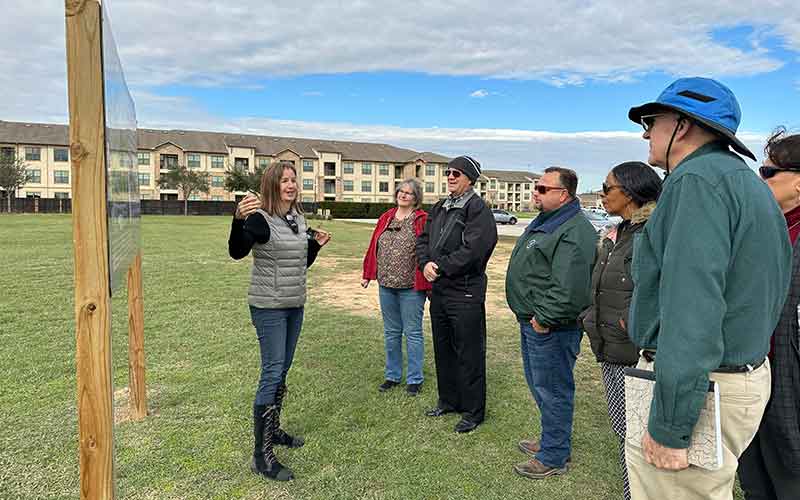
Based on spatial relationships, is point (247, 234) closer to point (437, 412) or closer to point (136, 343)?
point (136, 343)

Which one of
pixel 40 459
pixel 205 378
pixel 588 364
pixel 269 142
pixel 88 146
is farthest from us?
pixel 269 142

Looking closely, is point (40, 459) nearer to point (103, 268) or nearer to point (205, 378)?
point (205, 378)

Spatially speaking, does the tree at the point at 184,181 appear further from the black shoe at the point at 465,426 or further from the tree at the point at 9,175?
the black shoe at the point at 465,426

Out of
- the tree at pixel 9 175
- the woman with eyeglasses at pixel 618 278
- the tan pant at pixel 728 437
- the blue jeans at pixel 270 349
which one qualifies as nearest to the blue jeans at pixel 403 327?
the blue jeans at pixel 270 349

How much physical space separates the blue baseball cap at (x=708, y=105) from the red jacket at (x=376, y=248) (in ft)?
10.3

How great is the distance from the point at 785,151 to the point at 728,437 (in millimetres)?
1624

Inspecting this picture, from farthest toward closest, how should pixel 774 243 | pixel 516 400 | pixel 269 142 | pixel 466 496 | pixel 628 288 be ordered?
1. pixel 269 142
2. pixel 516 400
3. pixel 466 496
4. pixel 628 288
5. pixel 774 243

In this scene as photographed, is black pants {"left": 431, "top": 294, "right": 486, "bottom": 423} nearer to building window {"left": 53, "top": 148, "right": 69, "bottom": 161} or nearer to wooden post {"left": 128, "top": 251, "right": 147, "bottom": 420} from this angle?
wooden post {"left": 128, "top": 251, "right": 147, "bottom": 420}

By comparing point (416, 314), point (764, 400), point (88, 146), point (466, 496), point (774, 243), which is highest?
point (88, 146)

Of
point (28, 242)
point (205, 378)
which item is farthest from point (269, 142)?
point (205, 378)

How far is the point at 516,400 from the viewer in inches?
193

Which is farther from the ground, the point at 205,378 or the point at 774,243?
the point at 774,243

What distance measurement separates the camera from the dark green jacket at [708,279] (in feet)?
5.28

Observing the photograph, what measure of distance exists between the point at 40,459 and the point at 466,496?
284cm
